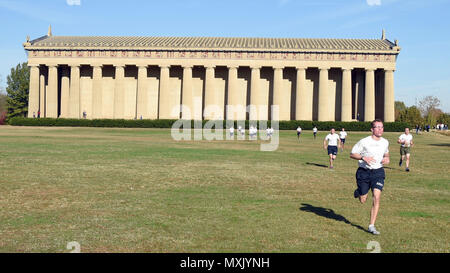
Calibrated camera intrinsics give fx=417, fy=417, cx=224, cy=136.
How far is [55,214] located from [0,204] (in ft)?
6.14

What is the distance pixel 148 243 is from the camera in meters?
7.13

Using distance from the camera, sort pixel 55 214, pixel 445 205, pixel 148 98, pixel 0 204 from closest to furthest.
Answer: pixel 55 214 → pixel 0 204 → pixel 445 205 → pixel 148 98

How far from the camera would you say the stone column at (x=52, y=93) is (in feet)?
218

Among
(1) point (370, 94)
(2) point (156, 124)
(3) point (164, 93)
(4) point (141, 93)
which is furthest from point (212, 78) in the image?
(1) point (370, 94)

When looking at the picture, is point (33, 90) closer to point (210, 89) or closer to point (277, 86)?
point (210, 89)

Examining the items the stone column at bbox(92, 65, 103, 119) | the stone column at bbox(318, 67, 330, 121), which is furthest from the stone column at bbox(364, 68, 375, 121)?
the stone column at bbox(92, 65, 103, 119)

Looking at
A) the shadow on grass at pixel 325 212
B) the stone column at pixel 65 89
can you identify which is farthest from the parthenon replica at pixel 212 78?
the shadow on grass at pixel 325 212

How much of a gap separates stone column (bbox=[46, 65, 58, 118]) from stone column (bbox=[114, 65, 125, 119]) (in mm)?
9687

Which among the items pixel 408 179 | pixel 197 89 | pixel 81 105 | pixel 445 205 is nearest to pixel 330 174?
pixel 408 179

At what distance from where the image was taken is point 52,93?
6700cm

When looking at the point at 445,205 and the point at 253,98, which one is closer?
the point at 445,205

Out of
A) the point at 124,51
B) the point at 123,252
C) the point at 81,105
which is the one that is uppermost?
the point at 124,51

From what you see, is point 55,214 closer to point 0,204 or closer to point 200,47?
point 0,204

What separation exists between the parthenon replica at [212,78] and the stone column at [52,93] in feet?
0.49
